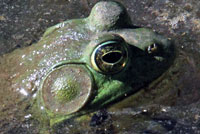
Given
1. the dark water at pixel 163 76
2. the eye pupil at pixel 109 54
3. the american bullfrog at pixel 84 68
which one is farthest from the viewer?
the dark water at pixel 163 76

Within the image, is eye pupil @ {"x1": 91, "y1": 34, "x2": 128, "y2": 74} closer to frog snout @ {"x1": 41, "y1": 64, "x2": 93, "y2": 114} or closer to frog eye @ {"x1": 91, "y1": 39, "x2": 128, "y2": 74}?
frog eye @ {"x1": 91, "y1": 39, "x2": 128, "y2": 74}

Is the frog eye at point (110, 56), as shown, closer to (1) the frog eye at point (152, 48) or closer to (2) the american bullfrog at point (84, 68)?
(2) the american bullfrog at point (84, 68)

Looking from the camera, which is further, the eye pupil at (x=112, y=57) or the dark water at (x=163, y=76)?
the dark water at (x=163, y=76)

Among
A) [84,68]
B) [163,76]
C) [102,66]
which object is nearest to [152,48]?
[163,76]

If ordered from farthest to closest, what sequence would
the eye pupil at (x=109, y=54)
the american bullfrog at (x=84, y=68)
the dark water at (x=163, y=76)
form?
the dark water at (x=163, y=76) < the american bullfrog at (x=84, y=68) < the eye pupil at (x=109, y=54)

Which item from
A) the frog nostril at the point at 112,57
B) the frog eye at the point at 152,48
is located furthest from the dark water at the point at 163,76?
the frog nostril at the point at 112,57

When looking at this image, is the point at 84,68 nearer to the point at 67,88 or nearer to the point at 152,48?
the point at 67,88

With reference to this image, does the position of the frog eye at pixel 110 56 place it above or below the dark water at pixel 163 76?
above

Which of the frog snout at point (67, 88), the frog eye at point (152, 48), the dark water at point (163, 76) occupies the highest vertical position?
the frog eye at point (152, 48)

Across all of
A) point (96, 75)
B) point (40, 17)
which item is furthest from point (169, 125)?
point (40, 17)

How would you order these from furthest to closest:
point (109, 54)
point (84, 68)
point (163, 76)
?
point (163, 76), point (84, 68), point (109, 54)
